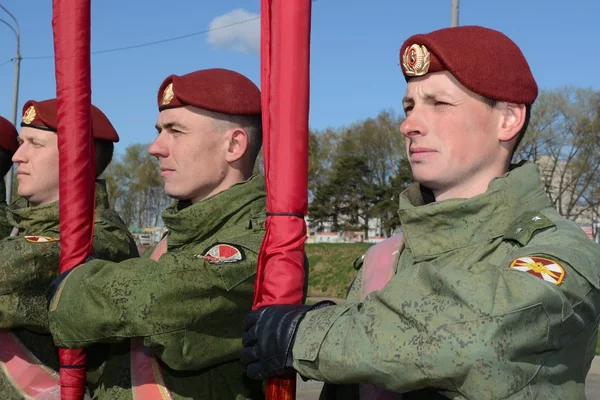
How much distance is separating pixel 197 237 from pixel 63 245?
0.48m

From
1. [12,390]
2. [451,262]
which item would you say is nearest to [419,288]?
[451,262]

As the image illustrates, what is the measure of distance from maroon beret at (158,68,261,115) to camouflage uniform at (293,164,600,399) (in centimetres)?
133

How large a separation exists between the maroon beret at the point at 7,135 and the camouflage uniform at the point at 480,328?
3452 mm

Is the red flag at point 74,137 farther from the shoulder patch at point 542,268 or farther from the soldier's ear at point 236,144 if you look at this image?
the shoulder patch at point 542,268

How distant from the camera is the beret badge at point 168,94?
2.98m

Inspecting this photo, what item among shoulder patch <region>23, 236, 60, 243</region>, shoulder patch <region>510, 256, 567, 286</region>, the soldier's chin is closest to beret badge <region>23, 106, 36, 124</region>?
shoulder patch <region>23, 236, 60, 243</region>

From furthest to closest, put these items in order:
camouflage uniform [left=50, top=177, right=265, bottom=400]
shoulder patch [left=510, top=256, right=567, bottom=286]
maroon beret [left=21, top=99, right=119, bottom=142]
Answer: maroon beret [left=21, top=99, right=119, bottom=142] < camouflage uniform [left=50, top=177, right=265, bottom=400] < shoulder patch [left=510, top=256, right=567, bottom=286]

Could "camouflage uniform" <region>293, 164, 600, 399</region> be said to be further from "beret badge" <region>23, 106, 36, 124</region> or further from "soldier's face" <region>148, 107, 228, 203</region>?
"beret badge" <region>23, 106, 36, 124</region>

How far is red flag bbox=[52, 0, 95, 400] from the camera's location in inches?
111

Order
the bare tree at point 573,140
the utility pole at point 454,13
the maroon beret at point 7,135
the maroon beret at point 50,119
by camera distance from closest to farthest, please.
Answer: the maroon beret at point 50,119, the maroon beret at point 7,135, the utility pole at point 454,13, the bare tree at point 573,140

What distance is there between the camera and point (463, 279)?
5.27 feet

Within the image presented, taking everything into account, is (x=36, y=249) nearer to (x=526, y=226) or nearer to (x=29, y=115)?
(x=29, y=115)

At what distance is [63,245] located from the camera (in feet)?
9.17

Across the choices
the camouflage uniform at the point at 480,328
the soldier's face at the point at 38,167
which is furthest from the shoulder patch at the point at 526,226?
the soldier's face at the point at 38,167
